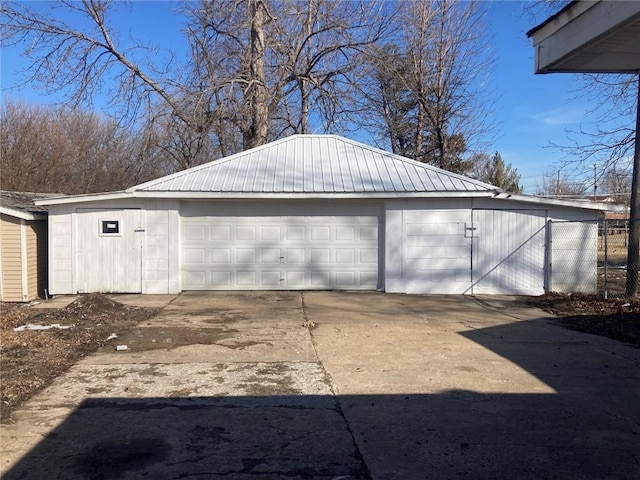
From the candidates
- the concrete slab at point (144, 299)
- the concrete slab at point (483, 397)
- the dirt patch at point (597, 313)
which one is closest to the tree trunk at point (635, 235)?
the dirt patch at point (597, 313)

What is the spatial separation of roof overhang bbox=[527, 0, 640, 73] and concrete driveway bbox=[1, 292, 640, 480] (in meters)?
3.51

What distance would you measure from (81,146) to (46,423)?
26.6m

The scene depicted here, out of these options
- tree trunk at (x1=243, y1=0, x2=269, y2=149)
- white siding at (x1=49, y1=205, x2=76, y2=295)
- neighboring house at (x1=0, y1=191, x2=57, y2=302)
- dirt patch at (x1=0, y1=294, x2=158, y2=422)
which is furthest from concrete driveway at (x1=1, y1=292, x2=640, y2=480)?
tree trunk at (x1=243, y1=0, x2=269, y2=149)

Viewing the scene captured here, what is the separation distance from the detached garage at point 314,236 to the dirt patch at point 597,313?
131 cm

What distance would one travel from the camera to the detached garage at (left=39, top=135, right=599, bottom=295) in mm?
13641

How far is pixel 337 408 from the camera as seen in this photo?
5.22 m

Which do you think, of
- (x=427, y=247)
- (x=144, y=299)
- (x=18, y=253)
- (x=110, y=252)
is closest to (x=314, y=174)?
(x=427, y=247)

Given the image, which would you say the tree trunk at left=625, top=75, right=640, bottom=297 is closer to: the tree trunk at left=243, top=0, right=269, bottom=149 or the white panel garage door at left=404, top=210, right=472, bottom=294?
the white panel garage door at left=404, top=210, right=472, bottom=294

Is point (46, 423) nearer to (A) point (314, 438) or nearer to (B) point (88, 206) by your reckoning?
(A) point (314, 438)

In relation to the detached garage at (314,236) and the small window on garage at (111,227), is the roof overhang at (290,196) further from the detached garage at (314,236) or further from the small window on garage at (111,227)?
the small window on garage at (111,227)

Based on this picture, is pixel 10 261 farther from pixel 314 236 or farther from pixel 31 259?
pixel 314 236

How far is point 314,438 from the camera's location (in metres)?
4.47

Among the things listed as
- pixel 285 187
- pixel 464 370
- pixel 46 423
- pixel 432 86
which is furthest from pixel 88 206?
pixel 432 86

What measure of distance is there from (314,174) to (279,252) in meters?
2.44
